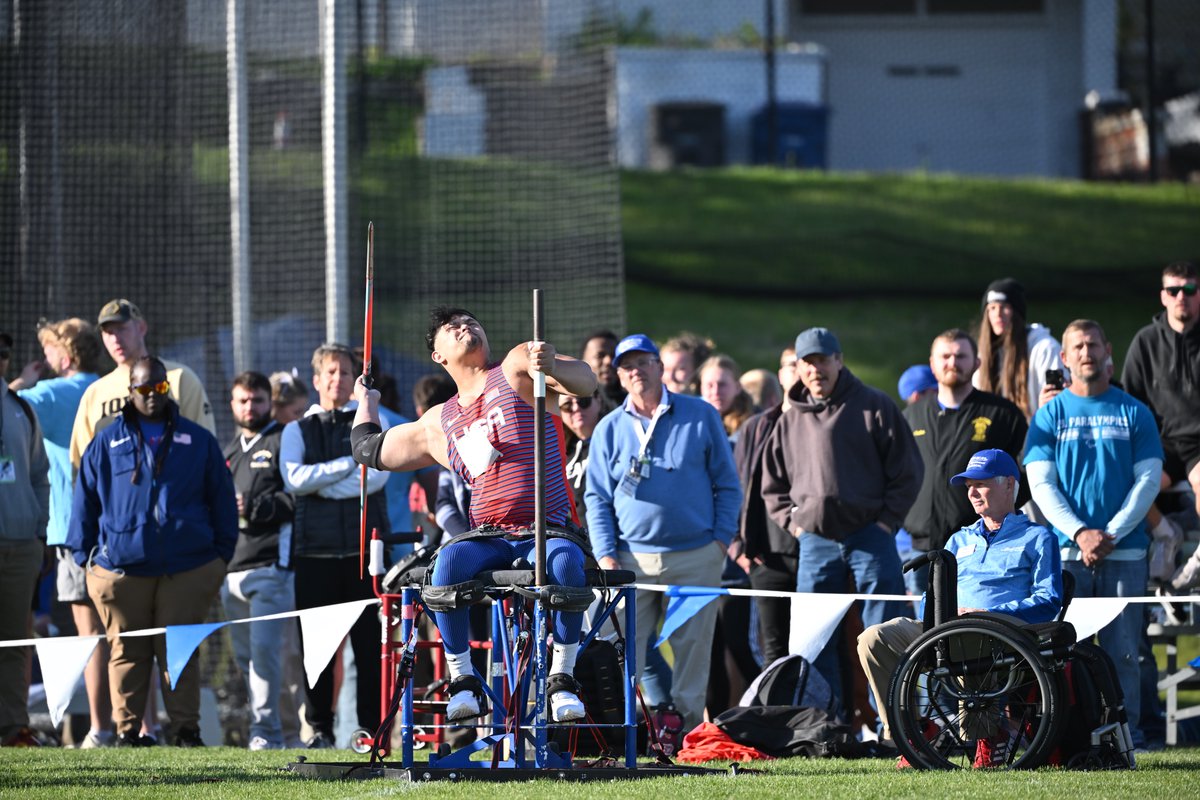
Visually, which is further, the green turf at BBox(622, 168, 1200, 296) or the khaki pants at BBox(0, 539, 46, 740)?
the green turf at BBox(622, 168, 1200, 296)

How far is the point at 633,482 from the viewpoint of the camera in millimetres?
8477

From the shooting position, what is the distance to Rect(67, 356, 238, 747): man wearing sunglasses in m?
8.61

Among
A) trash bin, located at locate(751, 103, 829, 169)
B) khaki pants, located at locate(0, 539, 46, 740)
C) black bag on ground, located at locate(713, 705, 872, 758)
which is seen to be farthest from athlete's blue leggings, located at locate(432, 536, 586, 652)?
trash bin, located at locate(751, 103, 829, 169)

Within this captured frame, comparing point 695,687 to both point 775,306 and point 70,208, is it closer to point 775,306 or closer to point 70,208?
point 70,208

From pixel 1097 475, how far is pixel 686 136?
67.3 feet

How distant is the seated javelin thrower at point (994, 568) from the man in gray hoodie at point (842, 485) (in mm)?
985

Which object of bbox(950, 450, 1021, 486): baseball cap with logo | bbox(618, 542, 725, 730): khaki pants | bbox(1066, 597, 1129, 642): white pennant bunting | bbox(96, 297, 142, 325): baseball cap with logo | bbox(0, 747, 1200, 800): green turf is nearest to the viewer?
bbox(0, 747, 1200, 800): green turf

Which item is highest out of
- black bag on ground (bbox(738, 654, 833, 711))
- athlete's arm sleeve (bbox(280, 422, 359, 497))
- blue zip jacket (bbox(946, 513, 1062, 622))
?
athlete's arm sleeve (bbox(280, 422, 359, 497))

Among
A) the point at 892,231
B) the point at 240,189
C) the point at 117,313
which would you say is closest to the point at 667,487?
the point at 117,313

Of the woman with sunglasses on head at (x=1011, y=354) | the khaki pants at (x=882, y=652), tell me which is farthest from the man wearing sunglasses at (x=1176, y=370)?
the khaki pants at (x=882, y=652)

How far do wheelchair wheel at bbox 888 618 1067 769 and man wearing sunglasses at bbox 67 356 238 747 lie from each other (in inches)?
152

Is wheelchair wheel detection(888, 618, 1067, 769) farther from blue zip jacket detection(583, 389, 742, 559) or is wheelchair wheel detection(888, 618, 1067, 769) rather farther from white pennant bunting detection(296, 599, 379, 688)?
white pennant bunting detection(296, 599, 379, 688)

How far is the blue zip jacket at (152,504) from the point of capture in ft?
28.3

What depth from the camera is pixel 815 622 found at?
7.86 meters
